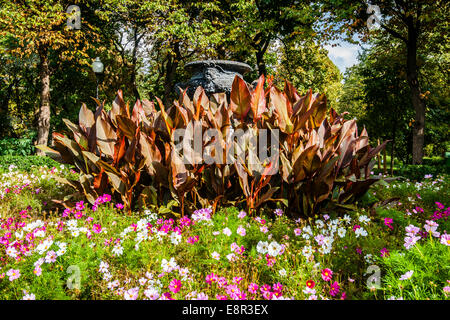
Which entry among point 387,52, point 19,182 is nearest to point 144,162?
point 19,182

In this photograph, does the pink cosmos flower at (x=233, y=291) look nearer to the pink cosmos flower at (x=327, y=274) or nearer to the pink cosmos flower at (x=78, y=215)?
the pink cosmos flower at (x=327, y=274)

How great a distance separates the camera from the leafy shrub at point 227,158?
2660mm

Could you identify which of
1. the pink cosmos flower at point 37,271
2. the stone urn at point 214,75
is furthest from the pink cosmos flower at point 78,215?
the stone urn at point 214,75

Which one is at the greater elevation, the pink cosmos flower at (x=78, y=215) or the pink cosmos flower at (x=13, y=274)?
the pink cosmos flower at (x=78, y=215)

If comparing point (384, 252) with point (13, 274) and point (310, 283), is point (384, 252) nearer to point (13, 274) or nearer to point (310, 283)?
point (310, 283)

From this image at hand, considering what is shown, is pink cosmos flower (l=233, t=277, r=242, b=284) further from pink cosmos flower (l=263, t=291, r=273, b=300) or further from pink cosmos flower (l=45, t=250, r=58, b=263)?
pink cosmos flower (l=45, t=250, r=58, b=263)

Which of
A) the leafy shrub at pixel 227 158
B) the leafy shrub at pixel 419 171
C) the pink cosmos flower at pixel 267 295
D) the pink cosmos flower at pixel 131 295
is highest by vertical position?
the leafy shrub at pixel 227 158

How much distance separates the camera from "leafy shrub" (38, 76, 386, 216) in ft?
8.73

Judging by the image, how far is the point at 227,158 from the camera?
275cm

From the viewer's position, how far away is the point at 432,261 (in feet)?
5.53

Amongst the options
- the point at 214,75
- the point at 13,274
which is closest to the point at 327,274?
the point at 13,274

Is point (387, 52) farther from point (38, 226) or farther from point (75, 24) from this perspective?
point (38, 226)

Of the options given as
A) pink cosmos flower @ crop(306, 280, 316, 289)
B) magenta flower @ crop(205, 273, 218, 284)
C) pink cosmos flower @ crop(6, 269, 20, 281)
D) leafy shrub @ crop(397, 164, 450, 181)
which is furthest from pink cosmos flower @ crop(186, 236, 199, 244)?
leafy shrub @ crop(397, 164, 450, 181)
